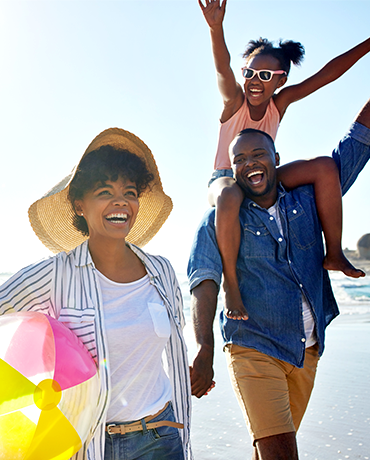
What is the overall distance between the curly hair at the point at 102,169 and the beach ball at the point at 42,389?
31.8 inches

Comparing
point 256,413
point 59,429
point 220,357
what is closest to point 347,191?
point 256,413

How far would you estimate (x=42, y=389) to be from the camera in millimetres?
1599

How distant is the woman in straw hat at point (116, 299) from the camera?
1.89 metres

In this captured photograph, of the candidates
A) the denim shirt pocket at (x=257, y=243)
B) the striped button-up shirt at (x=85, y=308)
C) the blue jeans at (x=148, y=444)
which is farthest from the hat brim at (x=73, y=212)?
the blue jeans at (x=148, y=444)

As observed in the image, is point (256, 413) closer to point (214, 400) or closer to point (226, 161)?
point (226, 161)

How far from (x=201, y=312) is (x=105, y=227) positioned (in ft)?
2.32

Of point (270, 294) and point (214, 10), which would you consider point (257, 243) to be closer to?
point (270, 294)

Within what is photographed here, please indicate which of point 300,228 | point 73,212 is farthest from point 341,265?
point 73,212

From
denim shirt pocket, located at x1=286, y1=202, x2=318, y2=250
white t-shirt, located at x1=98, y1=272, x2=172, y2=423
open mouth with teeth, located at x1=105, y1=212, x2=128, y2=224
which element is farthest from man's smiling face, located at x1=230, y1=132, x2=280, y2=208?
white t-shirt, located at x1=98, y1=272, x2=172, y2=423

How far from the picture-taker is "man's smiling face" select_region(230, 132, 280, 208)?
9.05ft

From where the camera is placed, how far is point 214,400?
4.96 m

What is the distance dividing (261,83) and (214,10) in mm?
652

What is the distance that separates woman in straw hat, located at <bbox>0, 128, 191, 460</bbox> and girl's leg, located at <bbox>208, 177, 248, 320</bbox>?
30 centimetres

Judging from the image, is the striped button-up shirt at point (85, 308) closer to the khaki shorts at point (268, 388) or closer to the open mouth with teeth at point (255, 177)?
the khaki shorts at point (268, 388)
